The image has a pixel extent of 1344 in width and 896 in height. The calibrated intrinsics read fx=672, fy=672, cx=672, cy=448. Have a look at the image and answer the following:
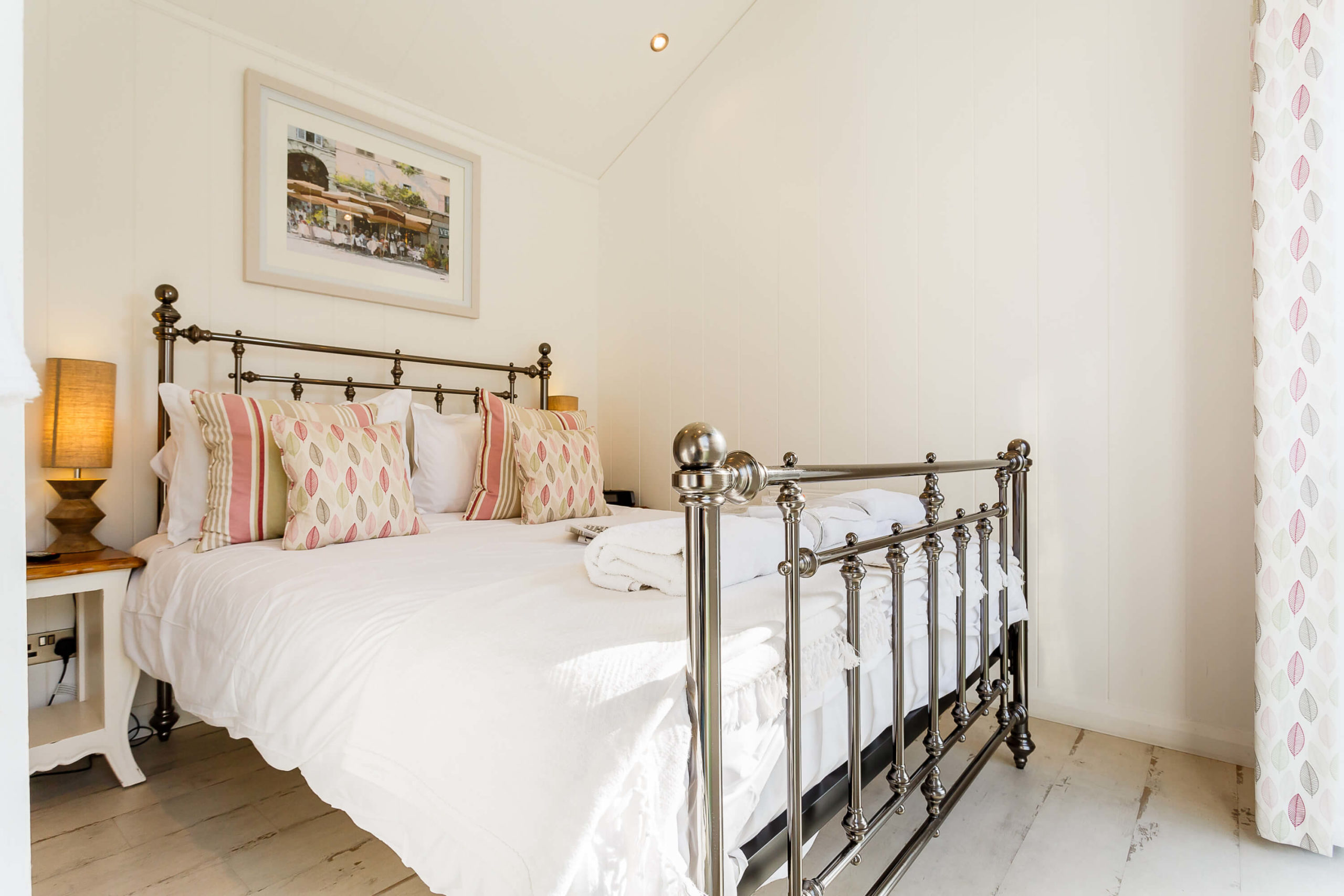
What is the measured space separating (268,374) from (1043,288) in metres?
2.68

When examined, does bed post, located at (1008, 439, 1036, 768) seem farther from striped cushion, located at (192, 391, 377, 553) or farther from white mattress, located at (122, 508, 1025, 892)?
striped cushion, located at (192, 391, 377, 553)

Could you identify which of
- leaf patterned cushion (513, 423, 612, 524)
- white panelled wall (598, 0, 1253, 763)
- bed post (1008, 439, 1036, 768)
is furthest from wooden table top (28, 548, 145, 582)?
bed post (1008, 439, 1036, 768)

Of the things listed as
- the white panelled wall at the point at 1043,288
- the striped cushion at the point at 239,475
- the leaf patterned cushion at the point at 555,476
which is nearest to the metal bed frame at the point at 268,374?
the striped cushion at the point at 239,475

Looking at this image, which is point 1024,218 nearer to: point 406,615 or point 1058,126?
point 1058,126

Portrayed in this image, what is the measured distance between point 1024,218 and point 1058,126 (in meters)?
0.29

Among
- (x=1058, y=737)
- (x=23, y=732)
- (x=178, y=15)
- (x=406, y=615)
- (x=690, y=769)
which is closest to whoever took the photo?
(x=23, y=732)

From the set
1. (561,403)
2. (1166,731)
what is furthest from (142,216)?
(1166,731)

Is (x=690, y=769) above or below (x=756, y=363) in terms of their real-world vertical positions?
below

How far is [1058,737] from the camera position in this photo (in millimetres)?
2072

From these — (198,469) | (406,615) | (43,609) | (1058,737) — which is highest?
(198,469)

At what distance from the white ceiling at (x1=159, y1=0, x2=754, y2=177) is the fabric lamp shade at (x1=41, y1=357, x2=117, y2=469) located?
1293 mm

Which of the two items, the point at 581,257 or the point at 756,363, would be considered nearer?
the point at 756,363

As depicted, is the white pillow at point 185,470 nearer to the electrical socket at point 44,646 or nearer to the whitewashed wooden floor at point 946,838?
the electrical socket at point 44,646

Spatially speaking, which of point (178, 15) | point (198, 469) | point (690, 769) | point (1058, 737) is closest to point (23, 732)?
point (690, 769)
